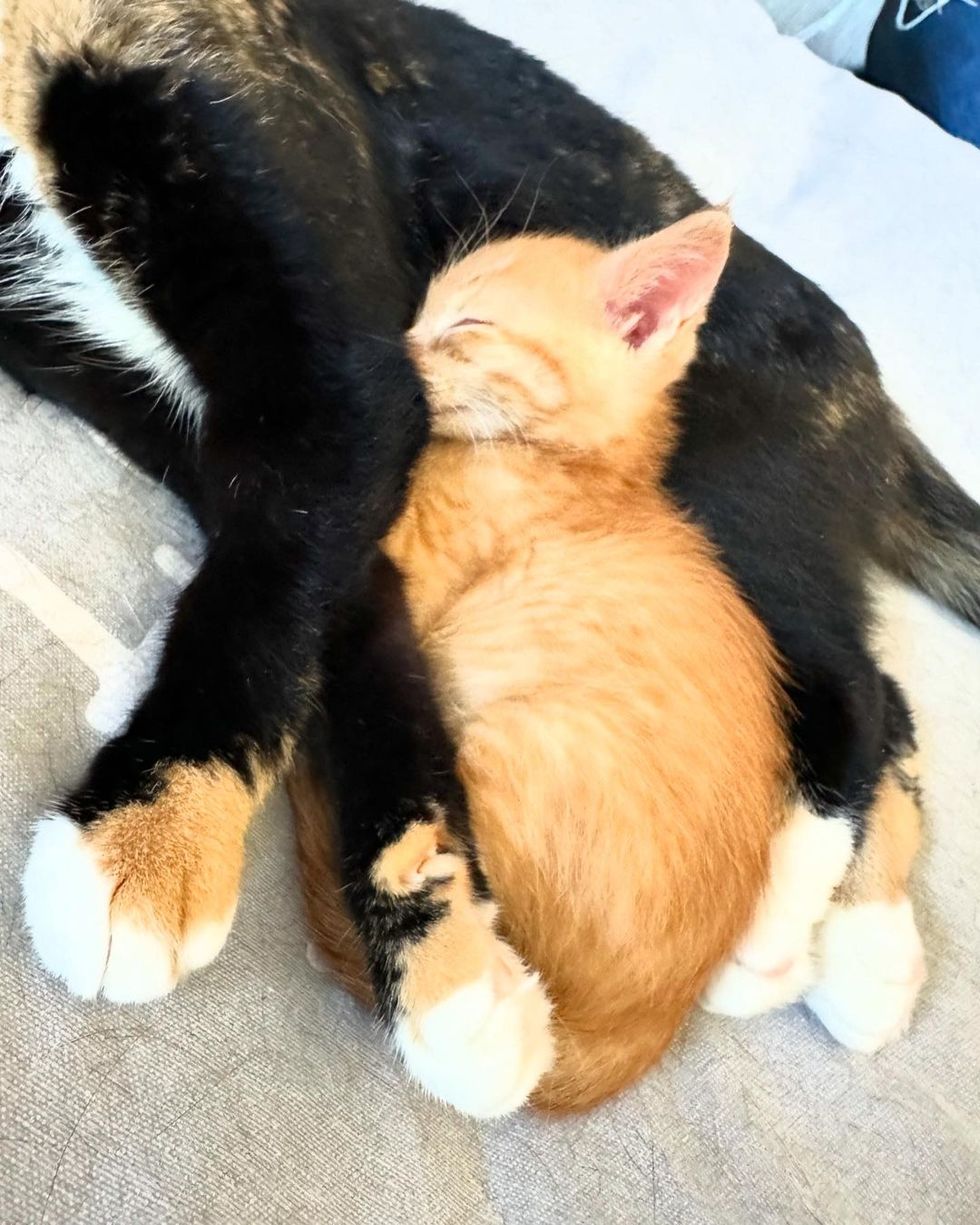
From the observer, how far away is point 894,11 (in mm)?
2057

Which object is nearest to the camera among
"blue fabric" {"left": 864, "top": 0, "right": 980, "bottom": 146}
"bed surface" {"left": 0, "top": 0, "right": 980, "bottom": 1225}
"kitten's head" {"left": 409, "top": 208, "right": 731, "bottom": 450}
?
"bed surface" {"left": 0, "top": 0, "right": 980, "bottom": 1225}

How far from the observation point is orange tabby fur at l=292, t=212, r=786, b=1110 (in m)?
0.82

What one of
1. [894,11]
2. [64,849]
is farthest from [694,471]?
[894,11]

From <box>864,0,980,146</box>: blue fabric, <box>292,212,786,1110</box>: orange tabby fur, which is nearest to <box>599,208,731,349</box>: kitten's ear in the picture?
<box>292,212,786,1110</box>: orange tabby fur

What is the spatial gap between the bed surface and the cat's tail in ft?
0.15

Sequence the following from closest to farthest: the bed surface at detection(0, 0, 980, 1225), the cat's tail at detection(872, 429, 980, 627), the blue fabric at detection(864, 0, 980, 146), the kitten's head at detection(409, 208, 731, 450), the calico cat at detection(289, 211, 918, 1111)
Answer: the bed surface at detection(0, 0, 980, 1225) < the calico cat at detection(289, 211, 918, 1111) < the kitten's head at detection(409, 208, 731, 450) < the cat's tail at detection(872, 429, 980, 627) < the blue fabric at detection(864, 0, 980, 146)

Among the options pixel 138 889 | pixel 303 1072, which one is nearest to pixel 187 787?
pixel 138 889

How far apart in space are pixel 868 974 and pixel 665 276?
2.14ft

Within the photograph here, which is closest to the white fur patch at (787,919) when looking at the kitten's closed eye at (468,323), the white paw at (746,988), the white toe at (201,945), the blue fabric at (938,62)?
the white paw at (746,988)

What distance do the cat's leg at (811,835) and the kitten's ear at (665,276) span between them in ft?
1.25

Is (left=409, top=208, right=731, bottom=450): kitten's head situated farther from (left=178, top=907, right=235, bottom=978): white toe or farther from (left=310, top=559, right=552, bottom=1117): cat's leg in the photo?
(left=178, top=907, right=235, bottom=978): white toe

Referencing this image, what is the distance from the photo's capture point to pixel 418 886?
0.76m

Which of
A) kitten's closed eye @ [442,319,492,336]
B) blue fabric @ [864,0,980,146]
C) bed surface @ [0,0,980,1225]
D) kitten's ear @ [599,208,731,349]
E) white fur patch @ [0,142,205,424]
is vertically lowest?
bed surface @ [0,0,980,1225]

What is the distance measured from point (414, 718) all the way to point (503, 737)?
8cm
